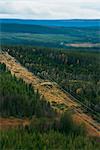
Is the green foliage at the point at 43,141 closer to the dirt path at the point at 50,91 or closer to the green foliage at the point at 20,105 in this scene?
the dirt path at the point at 50,91

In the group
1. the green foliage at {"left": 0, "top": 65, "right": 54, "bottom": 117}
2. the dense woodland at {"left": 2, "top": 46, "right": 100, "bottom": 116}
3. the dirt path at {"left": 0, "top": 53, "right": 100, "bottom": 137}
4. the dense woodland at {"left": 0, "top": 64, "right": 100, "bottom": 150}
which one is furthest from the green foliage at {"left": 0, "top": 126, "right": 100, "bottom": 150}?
the dense woodland at {"left": 2, "top": 46, "right": 100, "bottom": 116}

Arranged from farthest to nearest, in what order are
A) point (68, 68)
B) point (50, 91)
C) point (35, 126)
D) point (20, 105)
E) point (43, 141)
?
point (68, 68)
point (50, 91)
point (20, 105)
point (35, 126)
point (43, 141)

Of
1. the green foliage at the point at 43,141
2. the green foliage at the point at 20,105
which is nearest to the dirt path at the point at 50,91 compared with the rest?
the green foliage at the point at 20,105

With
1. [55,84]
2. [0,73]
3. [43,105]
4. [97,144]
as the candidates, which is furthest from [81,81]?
[97,144]

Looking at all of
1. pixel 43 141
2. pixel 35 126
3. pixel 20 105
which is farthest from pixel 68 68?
pixel 43 141

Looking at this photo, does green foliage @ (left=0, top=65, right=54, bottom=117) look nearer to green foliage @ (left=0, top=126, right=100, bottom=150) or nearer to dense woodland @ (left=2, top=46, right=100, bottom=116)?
dense woodland @ (left=2, top=46, right=100, bottom=116)

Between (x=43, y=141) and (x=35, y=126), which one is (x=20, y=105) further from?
(x=43, y=141)
